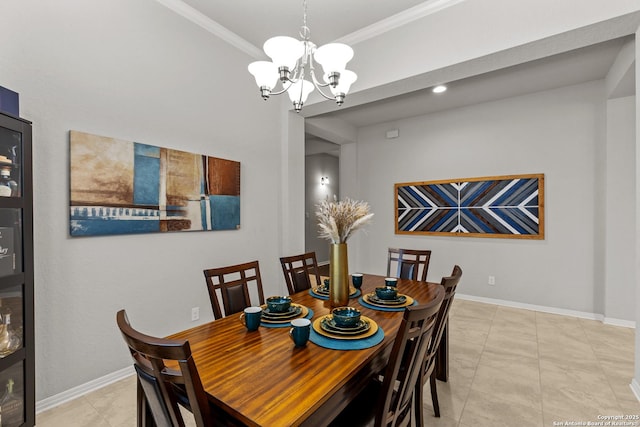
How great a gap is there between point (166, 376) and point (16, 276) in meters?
1.32

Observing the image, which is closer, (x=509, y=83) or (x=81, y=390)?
(x=81, y=390)

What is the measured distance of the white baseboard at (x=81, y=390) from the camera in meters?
1.94

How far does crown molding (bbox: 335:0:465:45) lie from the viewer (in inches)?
102

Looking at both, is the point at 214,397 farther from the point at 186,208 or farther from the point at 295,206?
the point at 295,206

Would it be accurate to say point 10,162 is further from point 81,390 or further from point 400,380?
point 400,380

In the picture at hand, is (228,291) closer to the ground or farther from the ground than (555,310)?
farther from the ground

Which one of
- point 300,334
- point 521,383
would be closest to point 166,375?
point 300,334

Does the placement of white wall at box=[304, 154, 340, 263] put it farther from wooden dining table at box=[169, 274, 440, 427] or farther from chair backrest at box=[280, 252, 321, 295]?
wooden dining table at box=[169, 274, 440, 427]

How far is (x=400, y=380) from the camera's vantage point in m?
1.22

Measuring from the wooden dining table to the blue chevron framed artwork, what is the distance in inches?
133

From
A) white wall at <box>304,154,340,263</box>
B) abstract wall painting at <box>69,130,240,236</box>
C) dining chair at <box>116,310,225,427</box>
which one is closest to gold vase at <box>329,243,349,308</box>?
dining chair at <box>116,310,225,427</box>

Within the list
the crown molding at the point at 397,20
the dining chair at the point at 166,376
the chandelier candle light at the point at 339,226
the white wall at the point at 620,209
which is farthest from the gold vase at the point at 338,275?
the white wall at the point at 620,209

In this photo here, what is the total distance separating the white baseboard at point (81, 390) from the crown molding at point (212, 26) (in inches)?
119

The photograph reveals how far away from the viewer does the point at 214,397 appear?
37.1 inches
